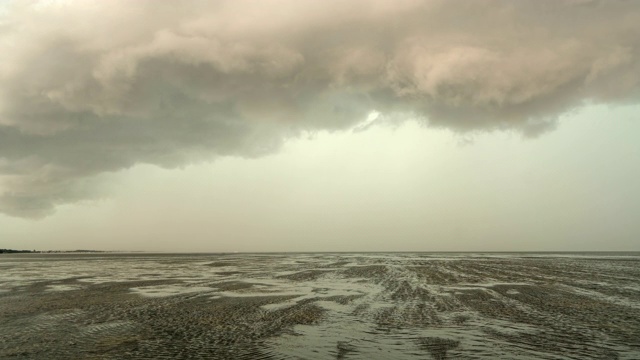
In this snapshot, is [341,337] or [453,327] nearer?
[341,337]

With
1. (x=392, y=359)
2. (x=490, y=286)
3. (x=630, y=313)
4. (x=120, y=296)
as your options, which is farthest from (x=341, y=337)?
(x=490, y=286)

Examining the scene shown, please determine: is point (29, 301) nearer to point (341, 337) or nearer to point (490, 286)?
point (341, 337)

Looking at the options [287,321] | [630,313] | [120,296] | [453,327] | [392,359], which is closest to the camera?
[392,359]

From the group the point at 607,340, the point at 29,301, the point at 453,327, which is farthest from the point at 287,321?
the point at 29,301

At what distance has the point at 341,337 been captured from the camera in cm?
1570

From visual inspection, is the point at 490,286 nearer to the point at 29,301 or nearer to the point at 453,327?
the point at 453,327

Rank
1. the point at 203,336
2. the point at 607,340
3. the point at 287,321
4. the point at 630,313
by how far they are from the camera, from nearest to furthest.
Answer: the point at 607,340 → the point at 203,336 → the point at 287,321 → the point at 630,313

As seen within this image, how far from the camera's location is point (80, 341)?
15.4 metres

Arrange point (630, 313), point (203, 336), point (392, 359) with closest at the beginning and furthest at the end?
point (392, 359), point (203, 336), point (630, 313)

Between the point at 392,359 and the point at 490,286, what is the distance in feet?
80.9

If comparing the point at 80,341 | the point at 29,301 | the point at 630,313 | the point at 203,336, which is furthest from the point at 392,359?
the point at 29,301

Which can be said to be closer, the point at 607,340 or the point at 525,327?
the point at 607,340

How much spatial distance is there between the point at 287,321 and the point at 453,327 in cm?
736

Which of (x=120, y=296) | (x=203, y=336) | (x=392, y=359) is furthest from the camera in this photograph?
(x=120, y=296)
